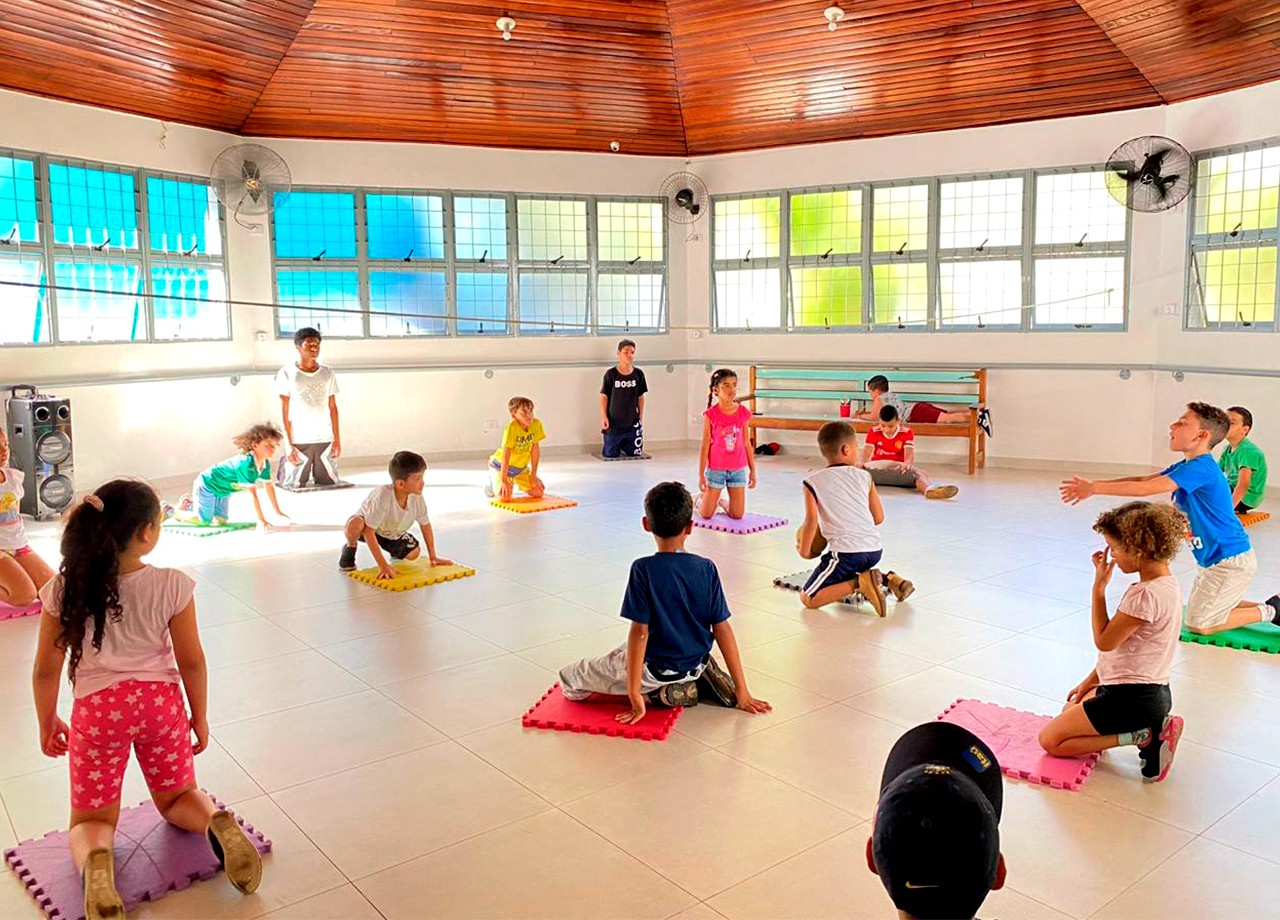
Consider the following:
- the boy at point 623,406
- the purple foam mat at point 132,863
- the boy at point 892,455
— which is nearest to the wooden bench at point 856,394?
the boy at point 892,455

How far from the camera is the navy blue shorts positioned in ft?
18.5

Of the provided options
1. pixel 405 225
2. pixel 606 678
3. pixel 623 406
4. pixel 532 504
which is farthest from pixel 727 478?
pixel 405 225

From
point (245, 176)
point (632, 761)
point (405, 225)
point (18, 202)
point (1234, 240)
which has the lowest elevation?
point (632, 761)

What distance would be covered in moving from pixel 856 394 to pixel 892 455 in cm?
194

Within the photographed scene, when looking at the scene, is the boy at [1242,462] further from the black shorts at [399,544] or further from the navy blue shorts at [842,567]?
the black shorts at [399,544]

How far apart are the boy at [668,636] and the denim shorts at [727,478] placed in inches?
152

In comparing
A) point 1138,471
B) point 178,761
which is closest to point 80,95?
point 178,761

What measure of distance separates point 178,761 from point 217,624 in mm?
2603

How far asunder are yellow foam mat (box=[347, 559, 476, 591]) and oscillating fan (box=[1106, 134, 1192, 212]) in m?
6.91

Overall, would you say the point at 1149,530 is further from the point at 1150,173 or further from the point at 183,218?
the point at 183,218

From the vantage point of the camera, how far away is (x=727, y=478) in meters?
8.16

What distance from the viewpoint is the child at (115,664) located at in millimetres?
2891

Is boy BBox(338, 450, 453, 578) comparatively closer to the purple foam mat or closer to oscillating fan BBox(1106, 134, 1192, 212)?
the purple foam mat

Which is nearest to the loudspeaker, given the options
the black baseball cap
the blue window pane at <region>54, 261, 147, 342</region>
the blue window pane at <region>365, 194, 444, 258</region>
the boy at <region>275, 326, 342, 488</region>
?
the blue window pane at <region>54, 261, 147, 342</region>
